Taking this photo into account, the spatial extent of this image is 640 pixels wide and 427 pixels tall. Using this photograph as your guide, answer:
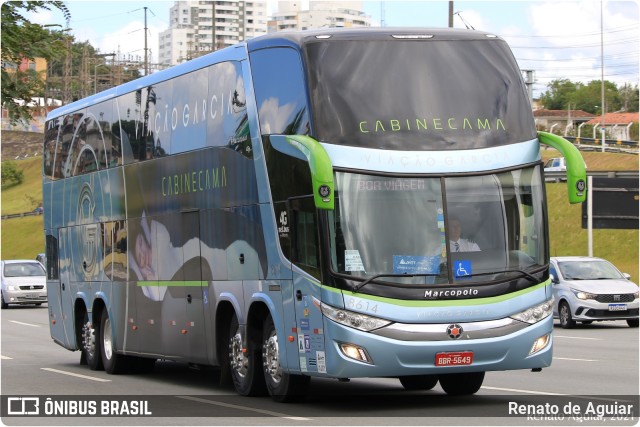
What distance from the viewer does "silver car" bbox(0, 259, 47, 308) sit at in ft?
159

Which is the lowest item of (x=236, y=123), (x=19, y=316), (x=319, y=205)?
(x=19, y=316)

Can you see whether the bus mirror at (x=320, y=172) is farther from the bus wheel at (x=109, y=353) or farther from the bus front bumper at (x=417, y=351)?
the bus wheel at (x=109, y=353)

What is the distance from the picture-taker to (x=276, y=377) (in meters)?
15.5

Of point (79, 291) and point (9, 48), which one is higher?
point (9, 48)

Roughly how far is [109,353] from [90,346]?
97 centimetres

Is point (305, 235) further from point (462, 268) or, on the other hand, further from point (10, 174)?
point (10, 174)

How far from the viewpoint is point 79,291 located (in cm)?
2355

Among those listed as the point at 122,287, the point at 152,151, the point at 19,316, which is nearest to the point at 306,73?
the point at 152,151

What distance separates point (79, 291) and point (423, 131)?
35.1 ft

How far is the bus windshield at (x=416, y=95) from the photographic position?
14.4 m

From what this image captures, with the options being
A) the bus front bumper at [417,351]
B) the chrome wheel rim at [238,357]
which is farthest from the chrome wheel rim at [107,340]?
the bus front bumper at [417,351]

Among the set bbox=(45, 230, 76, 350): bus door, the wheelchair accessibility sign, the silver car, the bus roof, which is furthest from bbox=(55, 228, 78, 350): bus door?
the silver car

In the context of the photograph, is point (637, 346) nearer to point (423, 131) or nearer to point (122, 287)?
point (122, 287)

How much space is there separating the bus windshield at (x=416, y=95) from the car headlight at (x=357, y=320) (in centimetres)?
175
